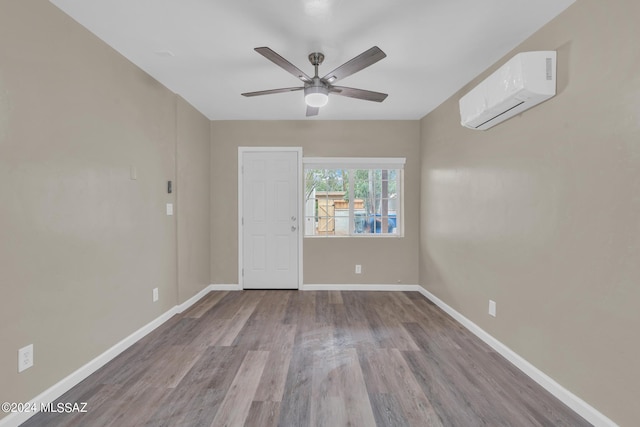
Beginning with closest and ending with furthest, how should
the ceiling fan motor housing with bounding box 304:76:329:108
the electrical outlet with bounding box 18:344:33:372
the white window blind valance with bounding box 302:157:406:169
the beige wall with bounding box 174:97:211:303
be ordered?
the electrical outlet with bounding box 18:344:33:372 < the ceiling fan motor housing with bounding box 304:76:329:108 < the beige wall with bounding box 174:97:211:303 < the white window blind valance with bounding box 302:157:406:169

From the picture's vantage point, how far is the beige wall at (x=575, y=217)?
1497 mm

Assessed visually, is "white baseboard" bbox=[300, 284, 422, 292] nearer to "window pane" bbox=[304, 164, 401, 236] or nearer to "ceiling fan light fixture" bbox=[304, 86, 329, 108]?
"window pane" bbox=[304, 164, 401, 236]

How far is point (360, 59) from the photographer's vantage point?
1955 mm

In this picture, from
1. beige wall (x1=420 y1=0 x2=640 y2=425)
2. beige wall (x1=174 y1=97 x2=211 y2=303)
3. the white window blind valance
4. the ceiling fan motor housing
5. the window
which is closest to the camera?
beige wall (x1=420 y1=0 x2=640 y2=425)

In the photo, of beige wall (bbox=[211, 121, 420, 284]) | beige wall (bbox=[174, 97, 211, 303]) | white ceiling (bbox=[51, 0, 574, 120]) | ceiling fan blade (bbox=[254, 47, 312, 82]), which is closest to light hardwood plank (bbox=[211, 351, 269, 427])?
beige wall (bbox=[174, 97, 211, 303])

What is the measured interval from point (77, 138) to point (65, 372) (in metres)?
1.51

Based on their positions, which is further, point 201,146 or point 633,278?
point 201,146

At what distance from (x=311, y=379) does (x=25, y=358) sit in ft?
5.38

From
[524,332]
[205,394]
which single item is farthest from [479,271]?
[205,394]

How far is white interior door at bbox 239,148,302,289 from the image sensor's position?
13.9 ft

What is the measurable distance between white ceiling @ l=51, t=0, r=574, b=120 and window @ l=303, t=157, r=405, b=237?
4.72 feet

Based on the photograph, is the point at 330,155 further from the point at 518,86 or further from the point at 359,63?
the point at 518,86

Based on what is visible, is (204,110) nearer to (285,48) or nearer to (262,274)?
(285,48)

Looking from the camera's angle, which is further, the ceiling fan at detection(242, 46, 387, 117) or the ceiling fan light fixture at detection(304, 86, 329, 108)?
the ceiling fan light fixture at detection(304, 86, 329, 108)
